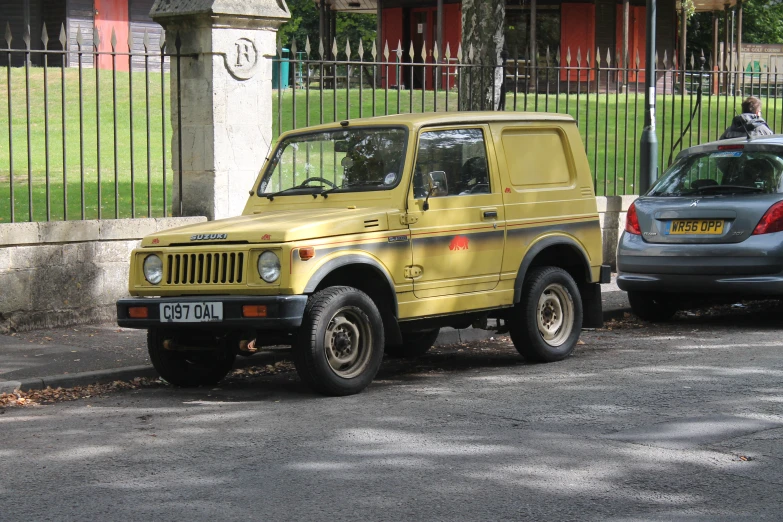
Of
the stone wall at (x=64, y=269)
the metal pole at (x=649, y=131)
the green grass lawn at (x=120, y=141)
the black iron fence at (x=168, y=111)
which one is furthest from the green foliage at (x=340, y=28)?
the stone wall at (x=64, y=269)

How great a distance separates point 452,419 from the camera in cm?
696

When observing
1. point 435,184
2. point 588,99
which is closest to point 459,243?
point 435,184

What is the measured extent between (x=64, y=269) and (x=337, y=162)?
336cm

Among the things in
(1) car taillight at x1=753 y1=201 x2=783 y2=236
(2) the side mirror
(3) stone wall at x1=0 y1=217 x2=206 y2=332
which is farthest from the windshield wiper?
(1) car taillight at x1=753 y1=201 x2=783 y2=236

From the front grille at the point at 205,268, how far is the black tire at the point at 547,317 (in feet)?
8.04

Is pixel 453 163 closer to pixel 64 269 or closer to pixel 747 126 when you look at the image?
pixel 64 269

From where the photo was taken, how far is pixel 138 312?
26.0 feet

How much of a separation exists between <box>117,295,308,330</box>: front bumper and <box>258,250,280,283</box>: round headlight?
0.46 ft

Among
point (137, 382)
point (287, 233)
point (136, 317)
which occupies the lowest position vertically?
point (137, 382)

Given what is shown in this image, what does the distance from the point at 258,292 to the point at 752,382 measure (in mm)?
3377

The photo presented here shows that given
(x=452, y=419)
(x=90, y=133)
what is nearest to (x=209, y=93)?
(x=452, y=419)

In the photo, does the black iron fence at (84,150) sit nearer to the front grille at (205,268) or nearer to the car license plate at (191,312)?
the front grille at (205,268)

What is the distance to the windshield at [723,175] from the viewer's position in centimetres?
1094

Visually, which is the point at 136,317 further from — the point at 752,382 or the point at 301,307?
the point at 752,382
